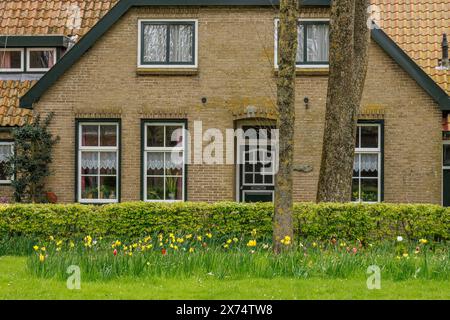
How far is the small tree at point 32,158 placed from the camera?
869 inches

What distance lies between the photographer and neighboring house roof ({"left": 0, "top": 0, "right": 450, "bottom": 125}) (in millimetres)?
21938

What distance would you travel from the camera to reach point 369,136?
2212cm

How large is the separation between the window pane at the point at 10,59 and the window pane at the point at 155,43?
3.95m

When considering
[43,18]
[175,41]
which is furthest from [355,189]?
[43,18]

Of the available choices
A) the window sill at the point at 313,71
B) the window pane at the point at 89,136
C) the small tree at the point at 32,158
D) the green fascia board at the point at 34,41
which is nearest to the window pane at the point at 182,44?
the window pane at the point at 89,136

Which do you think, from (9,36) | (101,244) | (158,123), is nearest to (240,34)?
(158,123)

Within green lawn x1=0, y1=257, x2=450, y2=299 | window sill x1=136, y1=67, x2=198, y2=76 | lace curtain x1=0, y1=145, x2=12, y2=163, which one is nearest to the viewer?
green lawn x1=0, y1=257, x2=450, y2=299

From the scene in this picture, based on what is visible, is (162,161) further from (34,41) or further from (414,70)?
(414,70)

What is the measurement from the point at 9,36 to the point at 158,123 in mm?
4842

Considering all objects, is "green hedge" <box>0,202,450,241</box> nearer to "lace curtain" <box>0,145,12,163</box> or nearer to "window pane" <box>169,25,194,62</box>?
"window pane" <box>169,25,194,62</box>

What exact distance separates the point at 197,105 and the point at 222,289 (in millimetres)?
11814

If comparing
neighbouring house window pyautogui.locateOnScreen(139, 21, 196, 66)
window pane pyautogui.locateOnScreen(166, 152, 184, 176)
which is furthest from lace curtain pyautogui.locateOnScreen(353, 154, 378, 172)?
neighbouring house window pyautogui.locateOnScreen(139, 21, 196, 66)

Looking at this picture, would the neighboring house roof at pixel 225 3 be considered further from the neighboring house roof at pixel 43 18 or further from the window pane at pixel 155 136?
the window pane at pixel 155 136

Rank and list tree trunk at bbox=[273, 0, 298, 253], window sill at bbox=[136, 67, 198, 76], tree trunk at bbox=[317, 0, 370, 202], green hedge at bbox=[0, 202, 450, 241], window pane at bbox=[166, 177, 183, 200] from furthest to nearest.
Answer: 1. window pane at bbox=[166, 177, 183, 200]
2. window sill at bbox=[136, 67, 198, 76]
3. tree trunk at bbox=[317, 0, 370, 202]
4. green hedge at bbox=[0, 202, 450, 241]
5. tree trunk at bbox=[273, 0, 298, 253]
